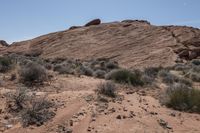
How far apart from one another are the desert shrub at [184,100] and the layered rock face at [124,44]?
25377 mm

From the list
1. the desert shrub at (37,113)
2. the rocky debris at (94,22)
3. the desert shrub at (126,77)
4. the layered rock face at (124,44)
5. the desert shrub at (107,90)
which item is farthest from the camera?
the rocky debris at (94,22)

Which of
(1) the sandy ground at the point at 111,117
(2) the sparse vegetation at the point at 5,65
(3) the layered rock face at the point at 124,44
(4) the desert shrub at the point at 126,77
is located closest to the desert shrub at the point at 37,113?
(1) the sandy ground at the point at 111,117

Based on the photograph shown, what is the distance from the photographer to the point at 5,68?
17.2 meters

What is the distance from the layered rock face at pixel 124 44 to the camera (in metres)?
41.0

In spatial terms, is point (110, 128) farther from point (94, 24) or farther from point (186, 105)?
point (94, 24)

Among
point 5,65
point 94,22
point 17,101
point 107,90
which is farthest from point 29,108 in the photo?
point 94,22

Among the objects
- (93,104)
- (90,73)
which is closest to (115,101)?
(93,104)

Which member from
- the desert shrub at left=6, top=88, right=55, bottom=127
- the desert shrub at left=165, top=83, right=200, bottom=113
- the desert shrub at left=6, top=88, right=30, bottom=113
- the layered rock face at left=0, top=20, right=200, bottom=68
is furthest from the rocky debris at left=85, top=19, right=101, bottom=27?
the desert shrub at left=6, top=88, right=30, bottom=113

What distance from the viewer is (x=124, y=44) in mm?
47031

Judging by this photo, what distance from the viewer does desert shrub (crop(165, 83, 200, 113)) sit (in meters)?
10.9

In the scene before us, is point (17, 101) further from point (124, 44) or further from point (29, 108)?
point (124, 44)

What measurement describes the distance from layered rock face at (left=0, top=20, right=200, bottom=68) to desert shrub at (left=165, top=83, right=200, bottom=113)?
2538 cm

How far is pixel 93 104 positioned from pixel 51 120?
6.26 feet

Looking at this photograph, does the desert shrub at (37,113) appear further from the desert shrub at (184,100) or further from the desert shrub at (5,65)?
the desert shrub at (5,65)
